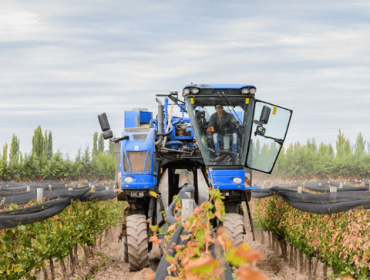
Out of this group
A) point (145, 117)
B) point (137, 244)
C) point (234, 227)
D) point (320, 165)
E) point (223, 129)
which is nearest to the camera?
point (234, 227)

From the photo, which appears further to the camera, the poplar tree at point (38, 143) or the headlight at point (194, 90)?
the poplar tree at point (38, 143)

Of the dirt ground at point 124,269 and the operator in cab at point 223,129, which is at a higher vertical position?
the operator in cab at point 223,129

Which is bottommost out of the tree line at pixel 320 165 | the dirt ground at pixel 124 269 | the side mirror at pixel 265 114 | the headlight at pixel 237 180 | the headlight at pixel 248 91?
the tree line at pixel 320 165

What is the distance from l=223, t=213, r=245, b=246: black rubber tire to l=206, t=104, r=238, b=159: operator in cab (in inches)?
50.6

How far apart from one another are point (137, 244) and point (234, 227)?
204 cm

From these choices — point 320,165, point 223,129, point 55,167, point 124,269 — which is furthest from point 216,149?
point 320,165

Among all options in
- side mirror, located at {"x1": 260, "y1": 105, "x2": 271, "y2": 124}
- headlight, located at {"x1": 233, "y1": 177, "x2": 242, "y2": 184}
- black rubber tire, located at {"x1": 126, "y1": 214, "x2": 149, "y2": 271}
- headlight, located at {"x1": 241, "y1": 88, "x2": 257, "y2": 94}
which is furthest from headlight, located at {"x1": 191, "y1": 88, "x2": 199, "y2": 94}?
black rubber tire, located at {"x1": 126, "y1": 214, "x2": 149, "y2": 271}

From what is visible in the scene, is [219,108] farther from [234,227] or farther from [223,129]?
[234,227]

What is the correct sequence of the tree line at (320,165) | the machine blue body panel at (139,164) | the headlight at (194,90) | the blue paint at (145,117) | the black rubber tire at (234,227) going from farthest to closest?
the tree line at (320,165), the blue paint at (145,117), the machine blue body panel at (139,164), the headlight at (194,90), the black rubber tire at (234,227)

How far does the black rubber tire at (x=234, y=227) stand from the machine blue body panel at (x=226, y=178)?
553mm

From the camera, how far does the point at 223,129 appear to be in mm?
9016

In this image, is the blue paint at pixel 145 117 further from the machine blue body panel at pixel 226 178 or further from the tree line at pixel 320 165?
the tree line at pixel 320 165

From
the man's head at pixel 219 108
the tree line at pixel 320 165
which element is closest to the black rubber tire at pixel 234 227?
the man's head at pixel 219 108

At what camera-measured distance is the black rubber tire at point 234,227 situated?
8.37 metres
